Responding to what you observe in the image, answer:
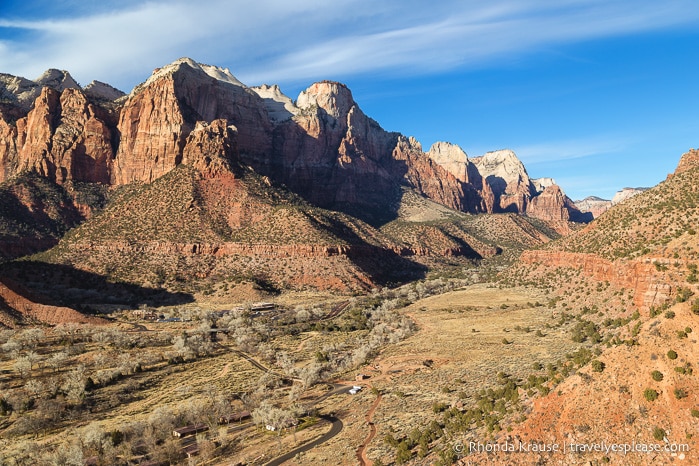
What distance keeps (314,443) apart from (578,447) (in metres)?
19.0

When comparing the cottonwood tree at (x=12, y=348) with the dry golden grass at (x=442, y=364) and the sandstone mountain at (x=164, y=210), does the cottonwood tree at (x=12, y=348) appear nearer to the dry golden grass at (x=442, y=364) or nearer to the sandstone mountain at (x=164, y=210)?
the sandstone mountain at (x=164, y=210)

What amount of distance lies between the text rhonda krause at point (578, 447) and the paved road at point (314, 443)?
13553mm

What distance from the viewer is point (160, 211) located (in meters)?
125

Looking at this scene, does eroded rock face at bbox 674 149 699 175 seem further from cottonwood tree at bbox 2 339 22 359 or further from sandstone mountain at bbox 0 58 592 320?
cottonwood tree at bbox 2 339 22 359

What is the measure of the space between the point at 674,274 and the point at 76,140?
158m

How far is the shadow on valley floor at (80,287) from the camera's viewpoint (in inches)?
3922

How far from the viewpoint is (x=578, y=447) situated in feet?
69.1

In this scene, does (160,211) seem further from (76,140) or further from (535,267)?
(535,267)

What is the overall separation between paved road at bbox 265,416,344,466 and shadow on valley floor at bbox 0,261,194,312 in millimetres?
72384

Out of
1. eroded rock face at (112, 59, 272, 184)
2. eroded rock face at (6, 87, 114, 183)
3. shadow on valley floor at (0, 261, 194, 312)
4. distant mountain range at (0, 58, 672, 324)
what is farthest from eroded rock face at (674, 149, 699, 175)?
eroded rock face at (6, 87, 114, 183)

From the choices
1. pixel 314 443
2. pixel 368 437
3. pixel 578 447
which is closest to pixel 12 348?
pixel 314 443

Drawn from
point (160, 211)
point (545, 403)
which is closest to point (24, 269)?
point (160, 211)

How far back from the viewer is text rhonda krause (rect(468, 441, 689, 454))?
→ 19561mm

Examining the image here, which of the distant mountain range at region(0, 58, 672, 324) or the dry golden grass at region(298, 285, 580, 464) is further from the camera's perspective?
the distant mountain range at region(0, 58, 672, 324)
